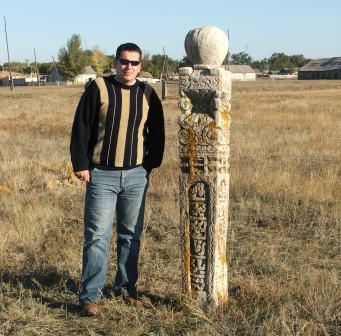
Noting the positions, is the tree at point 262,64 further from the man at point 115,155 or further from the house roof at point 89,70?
the man at point 115,155

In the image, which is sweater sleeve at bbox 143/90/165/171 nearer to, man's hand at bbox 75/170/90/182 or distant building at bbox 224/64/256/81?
man's hand at bbox 75/170/90/182

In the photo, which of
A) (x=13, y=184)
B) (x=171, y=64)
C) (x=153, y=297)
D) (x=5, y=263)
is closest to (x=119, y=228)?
(x=153, y=297)

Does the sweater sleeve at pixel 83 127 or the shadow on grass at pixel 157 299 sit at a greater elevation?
the sweater sleeve at pixel 83 127

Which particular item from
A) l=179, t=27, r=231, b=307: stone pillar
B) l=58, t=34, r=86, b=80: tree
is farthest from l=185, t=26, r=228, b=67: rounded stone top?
l=58, t=34, r=86, b=80: tree

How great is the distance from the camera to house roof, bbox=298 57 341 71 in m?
93.5

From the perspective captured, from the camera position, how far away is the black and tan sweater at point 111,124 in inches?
143

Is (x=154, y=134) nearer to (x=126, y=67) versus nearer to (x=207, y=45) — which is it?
(x=126, y=67)

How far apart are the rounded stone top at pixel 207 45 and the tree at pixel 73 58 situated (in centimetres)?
7949

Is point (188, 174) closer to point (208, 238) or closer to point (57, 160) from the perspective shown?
point (208, 238)

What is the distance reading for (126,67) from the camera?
363cm

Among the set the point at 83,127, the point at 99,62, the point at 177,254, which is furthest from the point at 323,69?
the point at 83,127

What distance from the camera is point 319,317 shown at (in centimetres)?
360

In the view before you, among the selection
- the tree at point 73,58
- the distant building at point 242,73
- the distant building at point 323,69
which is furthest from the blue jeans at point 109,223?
the distant building at point 242,73

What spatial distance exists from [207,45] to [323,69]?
320 feet
